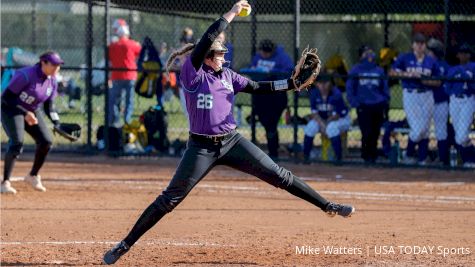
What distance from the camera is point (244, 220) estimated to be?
11.5 m

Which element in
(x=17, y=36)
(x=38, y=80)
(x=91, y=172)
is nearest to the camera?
(x=38, y=80)

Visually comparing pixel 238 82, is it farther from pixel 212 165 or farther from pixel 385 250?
pixel 385 250

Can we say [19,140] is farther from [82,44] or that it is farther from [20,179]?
[82,44]

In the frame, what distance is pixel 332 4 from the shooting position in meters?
19.3

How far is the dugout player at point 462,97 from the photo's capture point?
611 inches

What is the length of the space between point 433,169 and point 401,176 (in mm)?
776

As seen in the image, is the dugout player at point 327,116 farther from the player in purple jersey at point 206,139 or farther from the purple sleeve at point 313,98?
the player in purple jersey at point 206,139

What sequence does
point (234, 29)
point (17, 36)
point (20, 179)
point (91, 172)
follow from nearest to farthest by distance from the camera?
point (20, 179) → point (91, 172) → point (234, 29) → point (17, 36)

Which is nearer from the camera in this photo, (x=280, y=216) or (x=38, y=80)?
(x=280, y=216)

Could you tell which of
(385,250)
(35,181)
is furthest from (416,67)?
(385,250)

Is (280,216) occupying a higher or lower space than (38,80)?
lower

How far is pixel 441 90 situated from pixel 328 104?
5.86 ft

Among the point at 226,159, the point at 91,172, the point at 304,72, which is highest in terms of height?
the point at 304,72

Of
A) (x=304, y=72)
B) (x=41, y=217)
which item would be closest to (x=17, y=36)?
(x=41, y=217)
